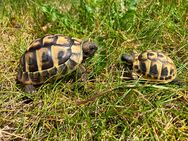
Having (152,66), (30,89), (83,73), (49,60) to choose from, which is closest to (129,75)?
(152,66)

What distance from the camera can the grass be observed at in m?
2.86

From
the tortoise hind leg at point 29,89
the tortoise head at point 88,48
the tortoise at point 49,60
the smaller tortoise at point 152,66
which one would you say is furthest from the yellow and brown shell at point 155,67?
the tortoise hind leg at point 29,89

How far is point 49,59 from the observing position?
124 inches

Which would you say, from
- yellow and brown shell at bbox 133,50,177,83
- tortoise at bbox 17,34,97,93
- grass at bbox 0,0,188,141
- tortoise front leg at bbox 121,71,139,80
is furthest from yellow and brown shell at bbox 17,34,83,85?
yellow and brown shell at bbox 133,50,177,83

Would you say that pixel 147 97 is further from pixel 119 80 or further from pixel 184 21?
pixel 184 21

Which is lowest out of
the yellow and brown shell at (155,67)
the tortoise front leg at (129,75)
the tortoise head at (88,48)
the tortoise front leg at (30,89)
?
the tortoise front leg at (30,89)

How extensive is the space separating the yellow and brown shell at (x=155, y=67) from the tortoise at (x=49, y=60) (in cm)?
47

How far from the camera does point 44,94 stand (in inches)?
123

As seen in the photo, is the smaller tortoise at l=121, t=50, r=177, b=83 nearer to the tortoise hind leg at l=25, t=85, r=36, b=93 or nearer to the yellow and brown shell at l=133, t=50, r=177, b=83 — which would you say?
the yellow and brown shell at l=133, t=50, r=177, b=83

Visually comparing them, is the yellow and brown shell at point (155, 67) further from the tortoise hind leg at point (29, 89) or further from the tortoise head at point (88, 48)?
the tortoise hind leg at point (29, 89)

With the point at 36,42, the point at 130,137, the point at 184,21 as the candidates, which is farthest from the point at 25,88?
the point at 184,21

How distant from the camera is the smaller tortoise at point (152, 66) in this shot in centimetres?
322

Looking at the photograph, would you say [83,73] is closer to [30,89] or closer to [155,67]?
[30,89]

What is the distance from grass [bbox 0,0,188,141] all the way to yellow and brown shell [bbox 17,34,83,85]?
10 cm
